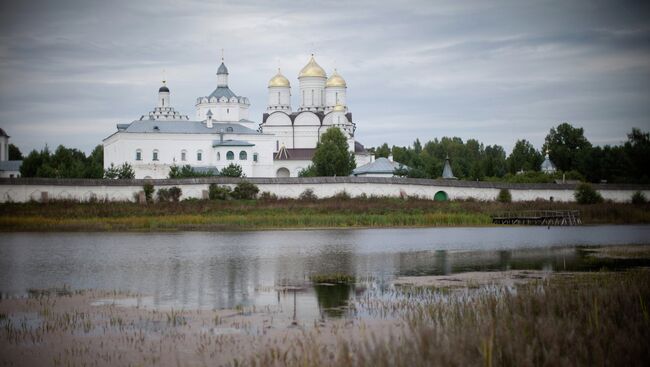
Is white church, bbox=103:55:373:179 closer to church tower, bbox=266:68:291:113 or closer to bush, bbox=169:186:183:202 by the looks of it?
church tower, bbox=266:68:291:113

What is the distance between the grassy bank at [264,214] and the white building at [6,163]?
3957cm

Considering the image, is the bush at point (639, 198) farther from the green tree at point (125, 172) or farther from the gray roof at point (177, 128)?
the green tree at point (125, 172)

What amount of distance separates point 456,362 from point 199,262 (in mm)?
11723

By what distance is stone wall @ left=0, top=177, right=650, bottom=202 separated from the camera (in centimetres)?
3578

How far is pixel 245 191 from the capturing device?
1491 inches

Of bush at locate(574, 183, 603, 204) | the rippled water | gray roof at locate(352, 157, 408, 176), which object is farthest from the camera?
gray roof at locate(352, 157, 408, 176)

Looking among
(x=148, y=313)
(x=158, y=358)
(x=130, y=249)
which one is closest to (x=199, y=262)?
(x=130, y=249)

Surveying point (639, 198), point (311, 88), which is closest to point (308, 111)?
point (311, 88)

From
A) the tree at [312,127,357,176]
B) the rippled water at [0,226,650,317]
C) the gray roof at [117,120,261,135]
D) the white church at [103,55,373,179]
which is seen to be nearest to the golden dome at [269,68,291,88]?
the white church at [103,55,373,179]

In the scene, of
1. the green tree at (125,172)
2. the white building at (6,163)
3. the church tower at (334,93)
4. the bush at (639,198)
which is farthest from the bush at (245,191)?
the white building at (6,163)

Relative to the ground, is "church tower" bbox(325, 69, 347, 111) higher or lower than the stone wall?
higher

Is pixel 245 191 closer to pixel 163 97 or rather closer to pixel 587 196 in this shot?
pixel 587 196

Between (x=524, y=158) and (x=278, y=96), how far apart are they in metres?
23.1

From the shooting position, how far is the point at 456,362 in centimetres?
626
